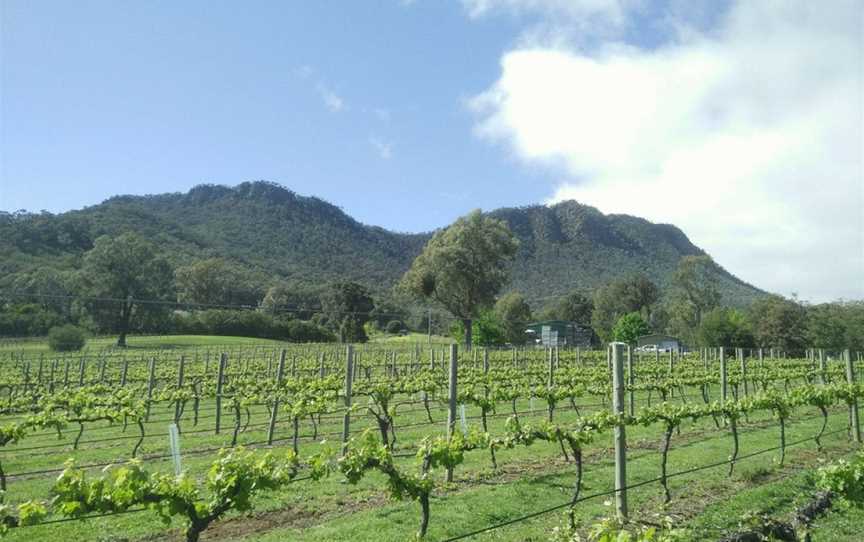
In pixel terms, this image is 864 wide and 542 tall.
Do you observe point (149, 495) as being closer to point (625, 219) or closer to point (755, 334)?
point (755, 334)

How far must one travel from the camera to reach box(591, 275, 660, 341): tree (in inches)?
3465

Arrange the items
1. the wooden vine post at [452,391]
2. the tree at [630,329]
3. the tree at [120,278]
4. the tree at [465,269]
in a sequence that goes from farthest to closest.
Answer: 1. the tree at [630,329]
2. the tree at [120,278]
3. the tree at [465,269]
4. the wooden vine post at [452,391]

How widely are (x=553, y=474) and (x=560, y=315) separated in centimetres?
9535

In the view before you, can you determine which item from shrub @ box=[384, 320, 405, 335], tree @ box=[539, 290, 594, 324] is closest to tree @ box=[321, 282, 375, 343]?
shrub @ box=[384, 320, 405, 335]

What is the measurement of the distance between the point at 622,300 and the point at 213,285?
200ft

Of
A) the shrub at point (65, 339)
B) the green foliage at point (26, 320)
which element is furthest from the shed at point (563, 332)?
the green foliage at point (26, 320)

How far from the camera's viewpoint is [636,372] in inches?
938

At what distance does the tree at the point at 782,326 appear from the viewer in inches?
2215

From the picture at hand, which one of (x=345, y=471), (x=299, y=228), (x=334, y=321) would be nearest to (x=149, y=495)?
(x=345, y=471)

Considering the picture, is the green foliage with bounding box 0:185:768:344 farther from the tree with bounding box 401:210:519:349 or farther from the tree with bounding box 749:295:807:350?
the tree with bounding box 401:210:519:349

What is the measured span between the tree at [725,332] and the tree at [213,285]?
190 feet

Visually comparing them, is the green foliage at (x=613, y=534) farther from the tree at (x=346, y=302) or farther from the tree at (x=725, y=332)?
the tree at (x=346, y=302)

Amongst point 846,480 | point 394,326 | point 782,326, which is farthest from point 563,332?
point 846,480

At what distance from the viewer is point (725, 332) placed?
53875 mm
